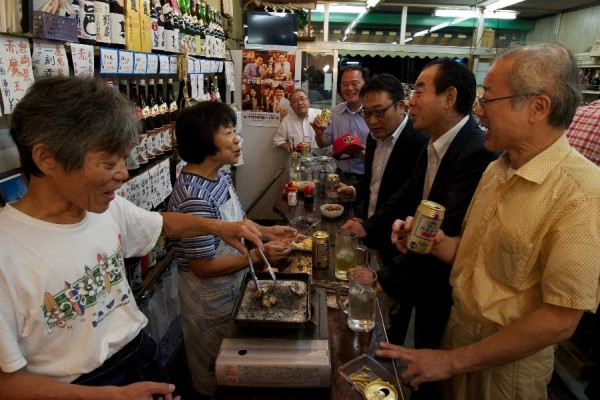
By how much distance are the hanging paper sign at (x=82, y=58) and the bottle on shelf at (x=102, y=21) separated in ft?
0.48

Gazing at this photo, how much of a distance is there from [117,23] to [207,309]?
156 centimetres

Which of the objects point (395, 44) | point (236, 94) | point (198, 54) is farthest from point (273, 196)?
point (395, 44)

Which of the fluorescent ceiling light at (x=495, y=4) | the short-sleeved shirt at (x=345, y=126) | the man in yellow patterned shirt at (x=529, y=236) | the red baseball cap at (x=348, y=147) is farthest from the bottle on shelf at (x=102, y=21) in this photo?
the fluorescent ceiling light at (x=495, y=4)

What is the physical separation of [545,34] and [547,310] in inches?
430

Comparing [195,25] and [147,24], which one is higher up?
[195,25]

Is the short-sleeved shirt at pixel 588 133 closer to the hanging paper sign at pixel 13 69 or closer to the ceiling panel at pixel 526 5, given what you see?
the hanging paper sign at pixel 13 69

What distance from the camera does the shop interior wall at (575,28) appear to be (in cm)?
789

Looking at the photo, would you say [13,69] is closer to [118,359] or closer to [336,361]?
[118,359]

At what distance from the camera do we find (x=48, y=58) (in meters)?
1.48

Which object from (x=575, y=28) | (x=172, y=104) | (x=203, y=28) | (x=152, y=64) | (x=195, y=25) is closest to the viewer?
(x=152, y=64)

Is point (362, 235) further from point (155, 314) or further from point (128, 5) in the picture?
point (128, 5)

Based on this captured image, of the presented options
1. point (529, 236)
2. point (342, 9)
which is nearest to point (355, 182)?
point (529, 236)

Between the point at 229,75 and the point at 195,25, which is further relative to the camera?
the point at 229,75

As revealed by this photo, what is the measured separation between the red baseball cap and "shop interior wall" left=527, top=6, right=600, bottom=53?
664 cm
